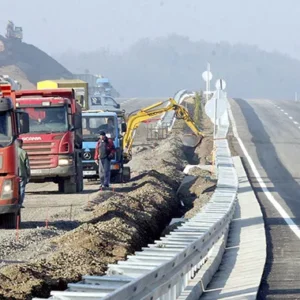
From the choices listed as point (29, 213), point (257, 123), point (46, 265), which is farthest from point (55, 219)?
point (257, 123)

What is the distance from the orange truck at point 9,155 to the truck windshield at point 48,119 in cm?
794

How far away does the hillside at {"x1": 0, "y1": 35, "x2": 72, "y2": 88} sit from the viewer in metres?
105

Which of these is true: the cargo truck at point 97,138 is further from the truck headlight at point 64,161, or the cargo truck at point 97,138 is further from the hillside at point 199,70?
the hillside at point 199,70

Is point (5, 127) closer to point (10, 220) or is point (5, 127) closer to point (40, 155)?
point (10, 220)

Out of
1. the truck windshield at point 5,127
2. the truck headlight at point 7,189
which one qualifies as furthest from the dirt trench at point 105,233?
the truck windshield at point 5,127

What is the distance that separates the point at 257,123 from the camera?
195 feet

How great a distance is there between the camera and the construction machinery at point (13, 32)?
110425mm

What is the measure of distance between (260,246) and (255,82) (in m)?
171

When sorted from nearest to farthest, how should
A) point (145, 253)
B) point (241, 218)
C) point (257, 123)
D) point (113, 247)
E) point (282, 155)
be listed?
point (145, 253)
point (113, 247)
point (241, 218)
point (282, 155)
point (257, 123)

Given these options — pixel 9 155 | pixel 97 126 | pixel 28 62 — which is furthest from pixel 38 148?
pixel 28 62

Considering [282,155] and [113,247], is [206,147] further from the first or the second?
[113,247]

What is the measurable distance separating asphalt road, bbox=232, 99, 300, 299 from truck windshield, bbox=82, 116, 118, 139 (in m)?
4.85

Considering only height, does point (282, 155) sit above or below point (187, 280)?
below

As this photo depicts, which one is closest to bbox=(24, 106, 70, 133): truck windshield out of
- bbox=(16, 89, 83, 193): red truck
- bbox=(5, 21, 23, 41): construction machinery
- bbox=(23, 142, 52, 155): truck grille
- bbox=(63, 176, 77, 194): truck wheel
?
bbox=(16, 89, 83, 193): red truck
